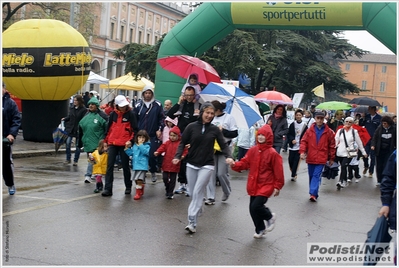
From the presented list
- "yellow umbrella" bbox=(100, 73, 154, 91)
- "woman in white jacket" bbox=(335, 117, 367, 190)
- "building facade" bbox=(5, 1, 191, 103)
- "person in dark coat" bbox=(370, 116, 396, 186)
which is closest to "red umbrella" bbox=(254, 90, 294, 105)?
"woman in white jacket" bbox=(335, 117, 367, 190)

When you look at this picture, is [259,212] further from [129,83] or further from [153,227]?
[129,83]

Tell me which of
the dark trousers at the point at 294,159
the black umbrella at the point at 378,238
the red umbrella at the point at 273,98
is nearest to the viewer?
the black umbrella at the point at 378,238

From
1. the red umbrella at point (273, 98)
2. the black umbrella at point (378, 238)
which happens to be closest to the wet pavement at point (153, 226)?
the black umbrella at point (378, 238)

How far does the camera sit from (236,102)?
11883mm

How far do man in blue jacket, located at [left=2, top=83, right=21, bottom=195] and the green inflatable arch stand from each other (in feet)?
24.3

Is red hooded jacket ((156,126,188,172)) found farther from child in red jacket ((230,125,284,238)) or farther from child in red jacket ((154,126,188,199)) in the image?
child in red jacket ((230,125,284,238))

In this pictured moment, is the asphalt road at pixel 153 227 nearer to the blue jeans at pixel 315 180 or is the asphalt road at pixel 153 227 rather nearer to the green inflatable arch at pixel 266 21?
the blue jeans at pixel 315 180

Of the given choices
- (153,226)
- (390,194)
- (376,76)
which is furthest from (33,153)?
(376,76)

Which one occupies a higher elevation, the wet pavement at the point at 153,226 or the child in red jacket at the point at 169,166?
the child in red jacket at the point at 169,166

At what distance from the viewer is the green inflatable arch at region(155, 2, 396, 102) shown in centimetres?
1480

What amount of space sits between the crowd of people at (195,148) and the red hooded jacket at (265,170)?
0.01m

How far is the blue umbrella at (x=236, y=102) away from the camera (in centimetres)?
1165

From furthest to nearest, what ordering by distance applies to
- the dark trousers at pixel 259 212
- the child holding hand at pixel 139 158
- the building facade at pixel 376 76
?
the building facade at pixel 376 76
the child holding hand at pixel 139 158
the dark trousers at pixel 259 212

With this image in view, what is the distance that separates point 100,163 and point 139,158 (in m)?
0.80
